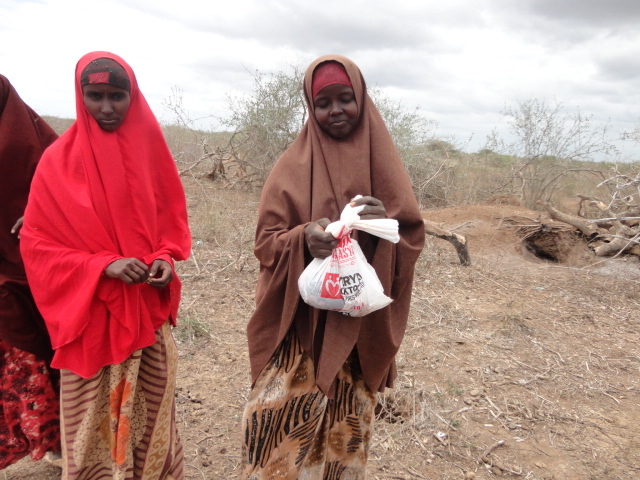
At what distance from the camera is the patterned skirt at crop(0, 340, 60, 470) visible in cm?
203

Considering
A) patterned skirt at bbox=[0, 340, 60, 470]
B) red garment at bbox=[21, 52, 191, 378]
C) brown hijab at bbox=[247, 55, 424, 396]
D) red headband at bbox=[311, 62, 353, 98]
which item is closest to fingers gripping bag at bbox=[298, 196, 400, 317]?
brown hijab at bbox=[247, 55, 424, 396]

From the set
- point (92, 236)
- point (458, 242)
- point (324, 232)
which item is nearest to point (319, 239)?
point (324, 232)

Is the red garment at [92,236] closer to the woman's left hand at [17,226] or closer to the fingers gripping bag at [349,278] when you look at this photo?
the woman's left hand at [17,226]

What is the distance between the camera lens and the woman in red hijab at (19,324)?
1896 millimetres

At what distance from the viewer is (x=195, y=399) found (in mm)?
2930

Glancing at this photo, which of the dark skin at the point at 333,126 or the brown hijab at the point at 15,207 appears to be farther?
the brown hijab at the point at 15,207

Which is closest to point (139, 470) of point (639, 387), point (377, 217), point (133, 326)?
point (133, 326)

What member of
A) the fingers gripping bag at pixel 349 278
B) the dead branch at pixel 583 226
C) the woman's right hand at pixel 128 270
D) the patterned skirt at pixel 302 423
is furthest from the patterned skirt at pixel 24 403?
the dead branch at pixel 583 226

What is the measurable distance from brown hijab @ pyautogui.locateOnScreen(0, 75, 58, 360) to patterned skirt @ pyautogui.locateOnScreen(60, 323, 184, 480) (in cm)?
27

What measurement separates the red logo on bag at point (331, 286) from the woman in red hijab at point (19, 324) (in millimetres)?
1204

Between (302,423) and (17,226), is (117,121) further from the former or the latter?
(302,423)

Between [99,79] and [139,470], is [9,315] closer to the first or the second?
[139,470]

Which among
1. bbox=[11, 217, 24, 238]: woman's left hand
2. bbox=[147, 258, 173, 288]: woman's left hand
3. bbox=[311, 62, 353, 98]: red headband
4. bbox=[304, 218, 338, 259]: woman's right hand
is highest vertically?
bbox=[311, 62, 353, 98]: red headband

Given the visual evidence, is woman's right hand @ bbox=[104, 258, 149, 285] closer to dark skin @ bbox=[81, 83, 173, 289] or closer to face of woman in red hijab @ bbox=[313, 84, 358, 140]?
dark skin @ bbox=[81, 83, 173, 289]
